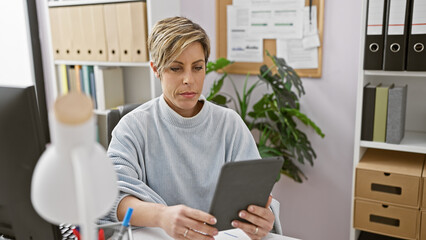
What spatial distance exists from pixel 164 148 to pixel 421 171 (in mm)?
1321

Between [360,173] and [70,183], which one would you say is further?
[360,173]

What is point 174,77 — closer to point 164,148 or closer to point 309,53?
point 164,148

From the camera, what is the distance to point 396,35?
187cm

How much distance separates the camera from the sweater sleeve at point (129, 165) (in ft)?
3.89

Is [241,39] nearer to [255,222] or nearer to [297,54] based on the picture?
[297,54]

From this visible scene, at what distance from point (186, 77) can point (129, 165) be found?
1.08 ft

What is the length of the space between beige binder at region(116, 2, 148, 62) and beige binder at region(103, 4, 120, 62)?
1.2 inches

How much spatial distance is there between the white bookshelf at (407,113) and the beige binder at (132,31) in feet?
4.10

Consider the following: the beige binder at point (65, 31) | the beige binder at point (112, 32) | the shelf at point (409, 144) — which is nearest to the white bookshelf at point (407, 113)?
the shelf at point (409, 144)

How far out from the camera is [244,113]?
242 centimetres

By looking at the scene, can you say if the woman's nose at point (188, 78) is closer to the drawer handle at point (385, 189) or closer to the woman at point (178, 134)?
the woman at point (178, 134)

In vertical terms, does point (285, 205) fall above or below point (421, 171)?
below

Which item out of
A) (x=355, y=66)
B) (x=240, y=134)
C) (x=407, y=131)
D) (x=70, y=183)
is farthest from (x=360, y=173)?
(x=70, y=183)

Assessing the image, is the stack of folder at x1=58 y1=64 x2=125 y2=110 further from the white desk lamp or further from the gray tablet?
the white desk lamp
